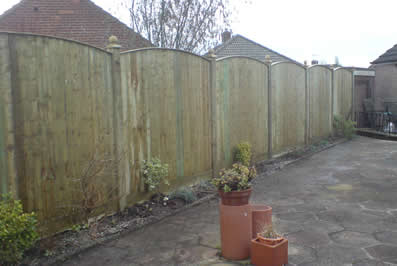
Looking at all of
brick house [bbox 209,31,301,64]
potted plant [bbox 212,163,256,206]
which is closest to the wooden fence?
potted plant [bbox 212,163,256,206]

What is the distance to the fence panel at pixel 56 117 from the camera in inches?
155

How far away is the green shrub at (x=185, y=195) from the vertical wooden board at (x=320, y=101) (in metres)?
5.80

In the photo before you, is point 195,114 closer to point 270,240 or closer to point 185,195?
point 185,195

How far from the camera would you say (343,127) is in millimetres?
12305

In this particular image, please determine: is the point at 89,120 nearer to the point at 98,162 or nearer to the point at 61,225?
the point at 98,162

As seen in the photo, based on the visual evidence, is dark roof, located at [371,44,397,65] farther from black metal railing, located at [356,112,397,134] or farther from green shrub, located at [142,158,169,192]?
green shrub, located at [142,158,169,192]

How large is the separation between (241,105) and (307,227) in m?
3.48

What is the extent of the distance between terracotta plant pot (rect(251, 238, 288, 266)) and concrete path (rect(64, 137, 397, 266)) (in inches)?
9.3

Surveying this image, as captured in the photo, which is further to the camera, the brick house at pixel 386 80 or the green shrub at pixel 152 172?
the brick house at pixel 386 80

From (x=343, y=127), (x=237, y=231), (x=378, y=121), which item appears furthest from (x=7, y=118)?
(x=378, y=121)

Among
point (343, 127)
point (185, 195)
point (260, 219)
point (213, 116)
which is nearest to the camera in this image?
point (260, 219)

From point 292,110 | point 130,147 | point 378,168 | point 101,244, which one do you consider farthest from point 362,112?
point 101,244

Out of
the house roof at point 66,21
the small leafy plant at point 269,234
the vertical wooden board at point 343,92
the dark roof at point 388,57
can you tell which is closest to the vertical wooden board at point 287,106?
the vertical wooden board at point 343,92

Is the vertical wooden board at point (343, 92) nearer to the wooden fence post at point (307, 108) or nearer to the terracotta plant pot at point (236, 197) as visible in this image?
the wooden fence post at point (307, 108)
